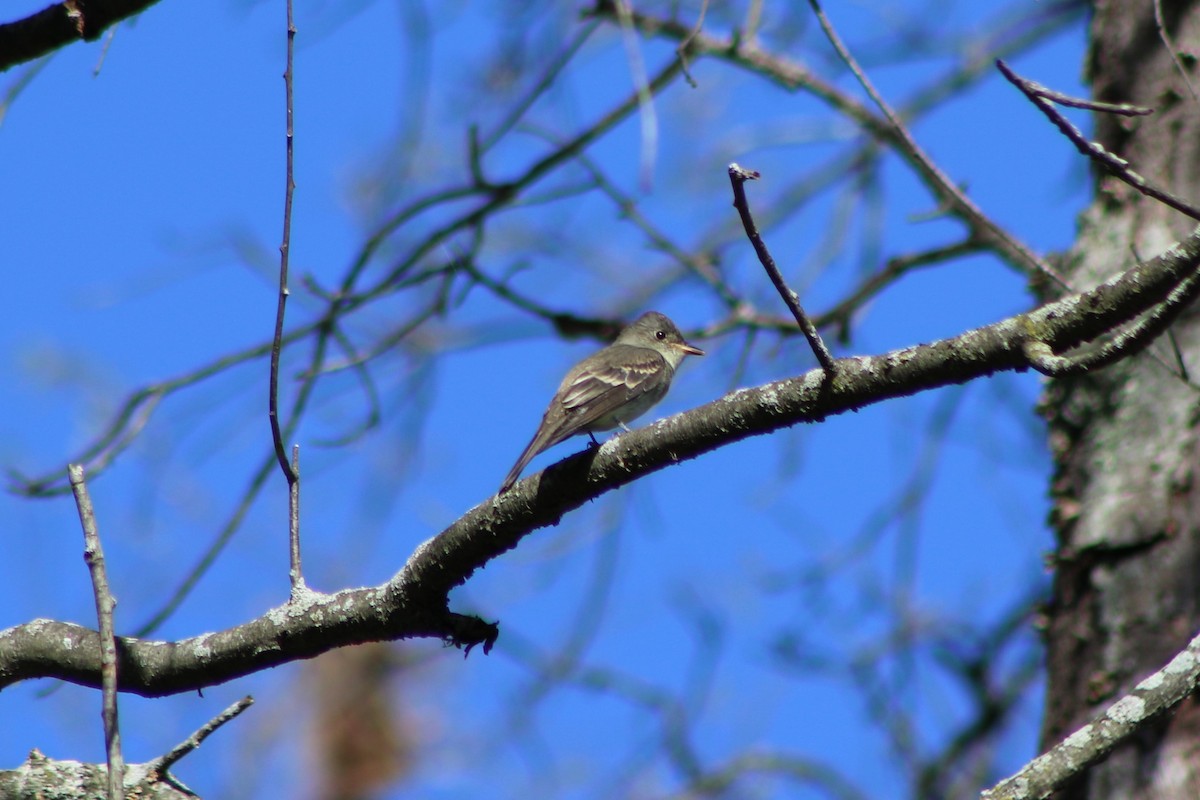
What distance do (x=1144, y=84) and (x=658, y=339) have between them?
2.56m

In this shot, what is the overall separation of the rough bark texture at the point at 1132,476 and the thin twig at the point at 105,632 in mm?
3681

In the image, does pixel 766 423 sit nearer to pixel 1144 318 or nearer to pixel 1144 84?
pixel 1144 318

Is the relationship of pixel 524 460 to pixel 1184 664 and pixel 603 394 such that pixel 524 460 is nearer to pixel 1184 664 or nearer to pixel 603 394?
pixel 603 394

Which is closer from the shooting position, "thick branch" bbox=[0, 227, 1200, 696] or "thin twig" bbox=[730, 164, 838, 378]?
"thin twig" bbox=[730, 164, 838, 378]

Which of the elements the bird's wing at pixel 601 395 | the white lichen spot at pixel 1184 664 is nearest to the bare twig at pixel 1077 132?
the white lichen spot at pixel 1184 664

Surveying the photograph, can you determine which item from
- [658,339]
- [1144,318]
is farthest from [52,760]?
[658,339]

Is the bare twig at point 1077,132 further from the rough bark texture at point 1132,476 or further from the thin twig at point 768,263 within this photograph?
the rough bark texture at point 1132,476

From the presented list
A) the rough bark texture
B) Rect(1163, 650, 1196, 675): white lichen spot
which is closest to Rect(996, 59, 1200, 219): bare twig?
Rect(1163, 650, 1196, 675): white lichen spot

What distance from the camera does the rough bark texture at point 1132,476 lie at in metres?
4.75

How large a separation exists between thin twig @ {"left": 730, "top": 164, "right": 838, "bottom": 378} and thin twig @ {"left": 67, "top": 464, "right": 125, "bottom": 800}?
152 cm

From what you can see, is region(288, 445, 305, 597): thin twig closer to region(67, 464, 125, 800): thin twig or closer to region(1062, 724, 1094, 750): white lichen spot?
region(67, 464, 125, 800): thin twig

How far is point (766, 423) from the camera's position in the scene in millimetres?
2961

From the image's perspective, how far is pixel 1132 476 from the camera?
200 inches

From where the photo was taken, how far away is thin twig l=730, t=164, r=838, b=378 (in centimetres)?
251
